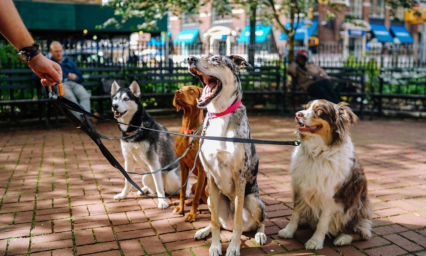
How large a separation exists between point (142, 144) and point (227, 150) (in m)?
Result: 1.56

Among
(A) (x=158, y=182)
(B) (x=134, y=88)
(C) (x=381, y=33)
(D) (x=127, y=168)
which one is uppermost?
(C) (x=381, y=33)

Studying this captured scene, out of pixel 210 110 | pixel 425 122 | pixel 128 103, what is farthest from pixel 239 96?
pixel 425 122

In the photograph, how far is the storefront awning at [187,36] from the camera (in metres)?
36.8

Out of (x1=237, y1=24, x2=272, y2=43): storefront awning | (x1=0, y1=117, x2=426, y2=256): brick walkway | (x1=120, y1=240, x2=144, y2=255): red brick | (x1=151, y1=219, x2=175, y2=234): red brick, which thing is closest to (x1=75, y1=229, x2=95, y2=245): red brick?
(x1=0, y1=117, x2=426, y2=256): brick walkway

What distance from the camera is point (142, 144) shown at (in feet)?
14.3

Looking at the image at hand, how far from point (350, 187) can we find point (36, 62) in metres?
2.60

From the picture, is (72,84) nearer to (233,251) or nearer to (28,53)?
(28,53)

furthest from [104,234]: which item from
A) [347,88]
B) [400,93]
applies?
[400,93]

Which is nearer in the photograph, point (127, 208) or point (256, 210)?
point (256, 210)

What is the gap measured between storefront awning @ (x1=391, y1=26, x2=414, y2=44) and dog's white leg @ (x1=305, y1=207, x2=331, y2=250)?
38182 mm

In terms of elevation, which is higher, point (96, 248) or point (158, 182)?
point (158, 182)

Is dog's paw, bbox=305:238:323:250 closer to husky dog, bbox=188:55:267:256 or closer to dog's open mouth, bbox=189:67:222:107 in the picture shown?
husky dog, bbox=188:55:267:256

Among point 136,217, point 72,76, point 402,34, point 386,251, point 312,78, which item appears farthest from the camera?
point 402,34

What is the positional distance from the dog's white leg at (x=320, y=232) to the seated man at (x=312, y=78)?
263 inches
